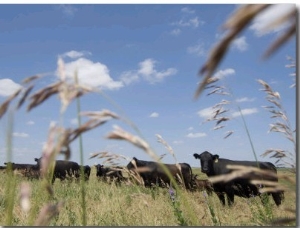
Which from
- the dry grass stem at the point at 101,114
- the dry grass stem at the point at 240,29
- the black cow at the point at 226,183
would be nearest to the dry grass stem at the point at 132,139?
the dry grass stem at the point at 101,114

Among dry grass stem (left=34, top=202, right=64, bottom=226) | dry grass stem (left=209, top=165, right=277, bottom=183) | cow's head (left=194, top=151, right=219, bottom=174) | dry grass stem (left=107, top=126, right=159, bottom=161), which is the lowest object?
dry grass stem (left=34, top=202, right=64, bottom=226)

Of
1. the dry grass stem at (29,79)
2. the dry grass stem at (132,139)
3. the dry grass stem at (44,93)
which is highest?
the dry grass stem at (29,79)

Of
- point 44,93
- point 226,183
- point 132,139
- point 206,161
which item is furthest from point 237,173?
point 206,161

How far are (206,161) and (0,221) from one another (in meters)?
7.38

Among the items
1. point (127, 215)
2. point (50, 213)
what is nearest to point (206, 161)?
point (127, 215)

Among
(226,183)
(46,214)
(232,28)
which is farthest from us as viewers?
(226,183)

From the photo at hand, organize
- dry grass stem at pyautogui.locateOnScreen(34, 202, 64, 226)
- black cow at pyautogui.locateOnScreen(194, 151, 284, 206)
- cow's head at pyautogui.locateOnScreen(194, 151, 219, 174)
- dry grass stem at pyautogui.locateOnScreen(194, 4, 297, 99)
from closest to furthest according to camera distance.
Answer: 1. dry grass stem at pyautogui.locateOnScreen(194, 4, 297, 99)
2. dry grass stem at pyautogui.locateOnScreen(34, 202, 64, 226)
3. black cow at pyautogui.locateOnScreen(194, 151, 284, 206)
4. cow's head at pyautogui.locateOnScreen(194, 151, 219, 174)

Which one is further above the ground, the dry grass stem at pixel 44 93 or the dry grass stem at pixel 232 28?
the dry grass stem at pixel 44 93

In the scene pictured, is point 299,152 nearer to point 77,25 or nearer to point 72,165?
point 77,25

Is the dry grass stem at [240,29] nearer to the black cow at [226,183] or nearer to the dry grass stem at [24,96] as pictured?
the dry grass stem at [24,96]

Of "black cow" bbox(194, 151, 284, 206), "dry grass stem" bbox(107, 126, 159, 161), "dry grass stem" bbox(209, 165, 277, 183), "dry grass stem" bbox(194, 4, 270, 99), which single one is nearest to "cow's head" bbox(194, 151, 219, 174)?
"black cow" bbox(194, 151, 284, 206)

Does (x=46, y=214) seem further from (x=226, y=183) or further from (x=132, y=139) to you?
(x=226, y=183)

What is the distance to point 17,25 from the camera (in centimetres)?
382

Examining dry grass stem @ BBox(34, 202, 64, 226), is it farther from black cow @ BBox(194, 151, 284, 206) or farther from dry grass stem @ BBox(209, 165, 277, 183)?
black cow @ BBox(194, 151, 284, 206)
